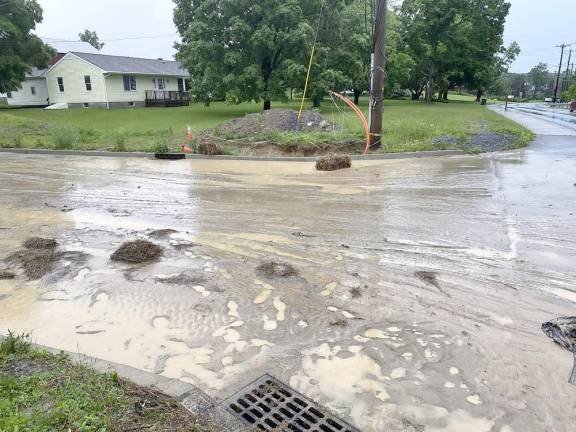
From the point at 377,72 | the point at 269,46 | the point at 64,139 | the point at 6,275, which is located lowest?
the point at 6,275

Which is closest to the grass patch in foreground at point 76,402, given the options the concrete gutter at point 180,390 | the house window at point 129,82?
the concrete gutter at point 180,390

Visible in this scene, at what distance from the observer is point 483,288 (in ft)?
15.2

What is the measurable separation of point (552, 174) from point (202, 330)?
9.43 meters

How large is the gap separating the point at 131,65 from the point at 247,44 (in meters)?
17.2

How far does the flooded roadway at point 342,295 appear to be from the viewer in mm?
3227

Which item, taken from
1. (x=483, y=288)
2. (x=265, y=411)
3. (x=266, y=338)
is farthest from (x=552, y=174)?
(x=265, y=411)

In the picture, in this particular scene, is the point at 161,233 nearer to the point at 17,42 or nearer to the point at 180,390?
the point at 180,390

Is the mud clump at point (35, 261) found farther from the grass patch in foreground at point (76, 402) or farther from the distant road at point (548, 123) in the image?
the distant road at point (548, 123)

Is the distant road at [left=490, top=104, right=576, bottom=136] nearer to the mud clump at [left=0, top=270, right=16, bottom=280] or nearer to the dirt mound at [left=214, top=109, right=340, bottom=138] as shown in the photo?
the dirt mound at [left=214, top=109, right=340, bottom=138]

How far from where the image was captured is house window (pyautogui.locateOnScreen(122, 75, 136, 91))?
40125 millimetres

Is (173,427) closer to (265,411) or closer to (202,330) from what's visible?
(265,411)

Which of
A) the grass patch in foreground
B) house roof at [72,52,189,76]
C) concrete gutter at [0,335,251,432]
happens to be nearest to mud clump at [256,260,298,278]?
concrete gutter at [0,335,251,432]

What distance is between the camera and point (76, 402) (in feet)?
8.70

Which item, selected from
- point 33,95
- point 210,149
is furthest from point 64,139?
point 33,95
